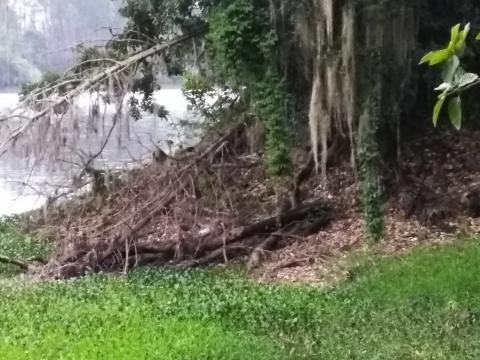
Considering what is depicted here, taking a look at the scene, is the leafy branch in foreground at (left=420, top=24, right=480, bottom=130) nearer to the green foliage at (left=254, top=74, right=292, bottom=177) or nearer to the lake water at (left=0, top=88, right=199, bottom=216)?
the green foliage at (left=254, top=74, right=292, bottom=177)

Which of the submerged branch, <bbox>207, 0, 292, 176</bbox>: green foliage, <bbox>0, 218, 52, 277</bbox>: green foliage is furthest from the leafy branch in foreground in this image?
<bbox>0, 218, 52, 277</bbox>: green foliage

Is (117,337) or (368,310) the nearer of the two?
(117,337)

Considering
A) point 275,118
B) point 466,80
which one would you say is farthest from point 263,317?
point 466,80

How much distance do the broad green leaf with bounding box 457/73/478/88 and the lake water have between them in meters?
9.91

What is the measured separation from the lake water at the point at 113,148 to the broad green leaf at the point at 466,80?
9.91 m

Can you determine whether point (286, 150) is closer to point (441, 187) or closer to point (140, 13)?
point (441, 187)

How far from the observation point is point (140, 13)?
13.5 meters

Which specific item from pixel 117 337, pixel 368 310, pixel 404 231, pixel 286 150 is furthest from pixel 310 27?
pixel 117 337

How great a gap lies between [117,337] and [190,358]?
37.0 inches

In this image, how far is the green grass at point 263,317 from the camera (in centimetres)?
625

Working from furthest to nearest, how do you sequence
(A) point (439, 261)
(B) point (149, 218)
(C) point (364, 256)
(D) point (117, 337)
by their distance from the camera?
(B) point (149, 218)
(C) point (364, 256)
(A) point (439, 261)
(D) point (117, 337)

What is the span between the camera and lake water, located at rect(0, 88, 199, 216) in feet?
40.2

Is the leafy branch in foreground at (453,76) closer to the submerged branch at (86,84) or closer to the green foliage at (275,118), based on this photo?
the green foliage at (275,118)

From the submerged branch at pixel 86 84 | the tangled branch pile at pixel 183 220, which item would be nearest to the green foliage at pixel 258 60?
the tangled branch pile at pixel 183 220
